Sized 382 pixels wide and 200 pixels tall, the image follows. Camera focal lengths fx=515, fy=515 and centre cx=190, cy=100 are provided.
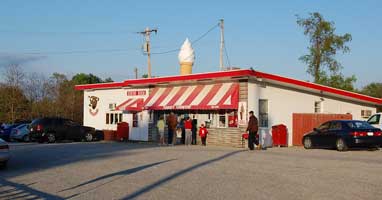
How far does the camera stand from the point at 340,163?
55.2ft

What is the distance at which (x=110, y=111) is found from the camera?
36375 millimetres

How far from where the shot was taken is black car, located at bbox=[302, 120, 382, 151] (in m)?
22.5

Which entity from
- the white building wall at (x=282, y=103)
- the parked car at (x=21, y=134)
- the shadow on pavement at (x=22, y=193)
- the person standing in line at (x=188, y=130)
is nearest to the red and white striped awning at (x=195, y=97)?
the person standing in line at (x=188, y=130)

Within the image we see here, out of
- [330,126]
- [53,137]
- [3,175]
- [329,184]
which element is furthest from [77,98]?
[329,184]

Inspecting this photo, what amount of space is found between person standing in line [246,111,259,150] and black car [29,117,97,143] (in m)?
14.5

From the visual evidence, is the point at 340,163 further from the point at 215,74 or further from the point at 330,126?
the point at 215,74

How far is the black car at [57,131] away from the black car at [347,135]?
16.3 metres

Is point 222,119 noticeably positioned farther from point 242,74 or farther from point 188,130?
point 242,74

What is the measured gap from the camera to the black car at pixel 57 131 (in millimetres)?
32375

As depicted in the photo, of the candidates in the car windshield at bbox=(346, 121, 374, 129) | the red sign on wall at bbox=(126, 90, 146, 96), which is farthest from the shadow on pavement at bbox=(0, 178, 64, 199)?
the red sign on wall at bbox=(126, 90, 146, 96)

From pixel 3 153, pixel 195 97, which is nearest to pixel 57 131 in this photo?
pixel 195 97

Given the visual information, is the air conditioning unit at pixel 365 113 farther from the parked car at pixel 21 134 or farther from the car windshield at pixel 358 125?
the parked car at pixel 21 134

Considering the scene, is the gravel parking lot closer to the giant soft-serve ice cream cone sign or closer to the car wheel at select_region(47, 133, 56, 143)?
the car wheel at select_region(47, 133, 56, 143)

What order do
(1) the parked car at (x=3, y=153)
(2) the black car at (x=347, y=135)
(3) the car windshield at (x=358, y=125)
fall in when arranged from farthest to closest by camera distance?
(3) the car windshield at (x=358, y=125) → (2) the black car at (x=347, y=135) → (1) the parked car at (x=3, y=153)
